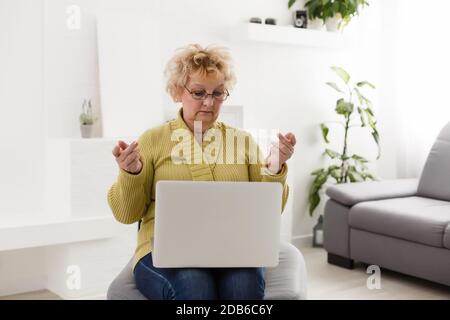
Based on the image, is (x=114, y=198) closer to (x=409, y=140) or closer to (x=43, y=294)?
(x=43, y=294)

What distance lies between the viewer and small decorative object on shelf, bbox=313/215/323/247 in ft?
15.4

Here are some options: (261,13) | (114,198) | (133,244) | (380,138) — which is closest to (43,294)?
(133,244)

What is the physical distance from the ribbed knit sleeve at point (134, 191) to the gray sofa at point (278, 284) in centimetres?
20

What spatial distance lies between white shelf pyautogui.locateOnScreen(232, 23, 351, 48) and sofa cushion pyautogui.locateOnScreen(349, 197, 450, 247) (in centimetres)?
119

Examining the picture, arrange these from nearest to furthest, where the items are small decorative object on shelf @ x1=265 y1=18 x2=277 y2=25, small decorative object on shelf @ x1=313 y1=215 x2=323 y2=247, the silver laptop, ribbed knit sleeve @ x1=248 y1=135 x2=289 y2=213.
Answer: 1. the silver laptop
2. ribbed knit sleeve @ x1=248 y1=135 x2=289 y2=213
3. small decorative object on shelf @ x1=265 y1=18 x2=277 y2=25
4. small decorative object on shelf @ x1=313 y1=215 x2=323 y2=247

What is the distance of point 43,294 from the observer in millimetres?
3639

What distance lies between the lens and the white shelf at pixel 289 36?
4.27 meters

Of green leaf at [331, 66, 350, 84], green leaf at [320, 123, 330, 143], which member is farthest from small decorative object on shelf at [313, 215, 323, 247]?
green leaf at [331, 66, 350, 84]

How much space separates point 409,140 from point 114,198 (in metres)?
3.24

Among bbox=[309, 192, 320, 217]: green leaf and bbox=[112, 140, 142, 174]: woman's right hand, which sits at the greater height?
bbox=[112, 140, 142, 174]: woman's right hand

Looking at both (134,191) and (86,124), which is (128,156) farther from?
(86,124)

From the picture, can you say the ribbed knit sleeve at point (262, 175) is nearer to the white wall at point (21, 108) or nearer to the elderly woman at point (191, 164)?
the elderly woman at point (191, 164)

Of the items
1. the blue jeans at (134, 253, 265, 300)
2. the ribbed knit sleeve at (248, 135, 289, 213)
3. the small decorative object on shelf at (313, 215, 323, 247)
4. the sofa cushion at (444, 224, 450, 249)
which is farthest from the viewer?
the small decorative object on shelf at (313, 215, 323, 247)

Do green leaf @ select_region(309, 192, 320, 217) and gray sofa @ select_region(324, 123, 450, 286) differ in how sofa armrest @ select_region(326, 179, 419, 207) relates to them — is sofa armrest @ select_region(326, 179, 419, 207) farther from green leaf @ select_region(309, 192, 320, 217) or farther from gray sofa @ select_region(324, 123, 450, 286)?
green leaf @ select_region(309, 192, 320, 217)
